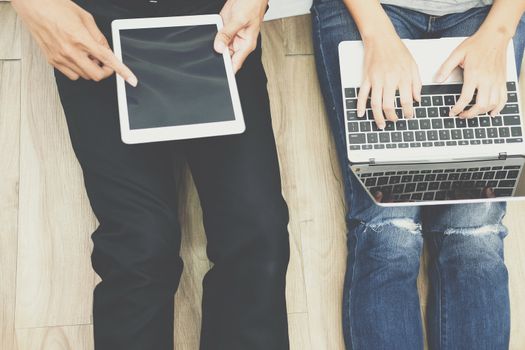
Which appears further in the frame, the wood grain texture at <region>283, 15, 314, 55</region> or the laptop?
the wood grain texture at <region>283, 15, 314, 55</region>

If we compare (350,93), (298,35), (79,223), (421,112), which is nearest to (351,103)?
(350,93)

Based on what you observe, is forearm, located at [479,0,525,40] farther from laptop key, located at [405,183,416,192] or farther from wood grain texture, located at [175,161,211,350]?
wood grain texture, located at [175,161,211,350]

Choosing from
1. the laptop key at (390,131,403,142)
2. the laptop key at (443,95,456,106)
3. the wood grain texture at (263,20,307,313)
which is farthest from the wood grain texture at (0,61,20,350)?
the laptop key at (443,95,456,106)

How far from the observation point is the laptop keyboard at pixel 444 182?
91 centimetres

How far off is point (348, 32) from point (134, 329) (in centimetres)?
65

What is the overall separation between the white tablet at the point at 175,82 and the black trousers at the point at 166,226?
0.24 ft

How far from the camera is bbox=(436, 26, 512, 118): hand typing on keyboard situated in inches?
35.0

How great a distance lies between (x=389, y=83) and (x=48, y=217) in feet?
2.31

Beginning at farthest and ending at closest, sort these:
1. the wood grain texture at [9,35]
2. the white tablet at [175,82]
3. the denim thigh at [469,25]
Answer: the wood grain texture at [9,35] → the denim thigh at [469,25] → the white tablet at [175,82]

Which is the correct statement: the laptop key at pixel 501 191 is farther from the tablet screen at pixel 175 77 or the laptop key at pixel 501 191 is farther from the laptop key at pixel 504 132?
the tablet screen at pixel 175 77

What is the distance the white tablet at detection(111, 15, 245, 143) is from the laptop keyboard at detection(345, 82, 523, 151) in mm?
254

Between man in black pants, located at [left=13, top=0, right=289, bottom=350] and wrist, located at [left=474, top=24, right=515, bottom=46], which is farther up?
wrist, located at [left=474, top=24, right=515, bottom=46]

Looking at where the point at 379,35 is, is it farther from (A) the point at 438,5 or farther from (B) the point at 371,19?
(A) the point at 438,5

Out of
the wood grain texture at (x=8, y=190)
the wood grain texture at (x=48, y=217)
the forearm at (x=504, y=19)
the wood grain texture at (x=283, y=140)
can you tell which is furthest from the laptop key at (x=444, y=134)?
the wood grain texture at (x=8, y=190)
